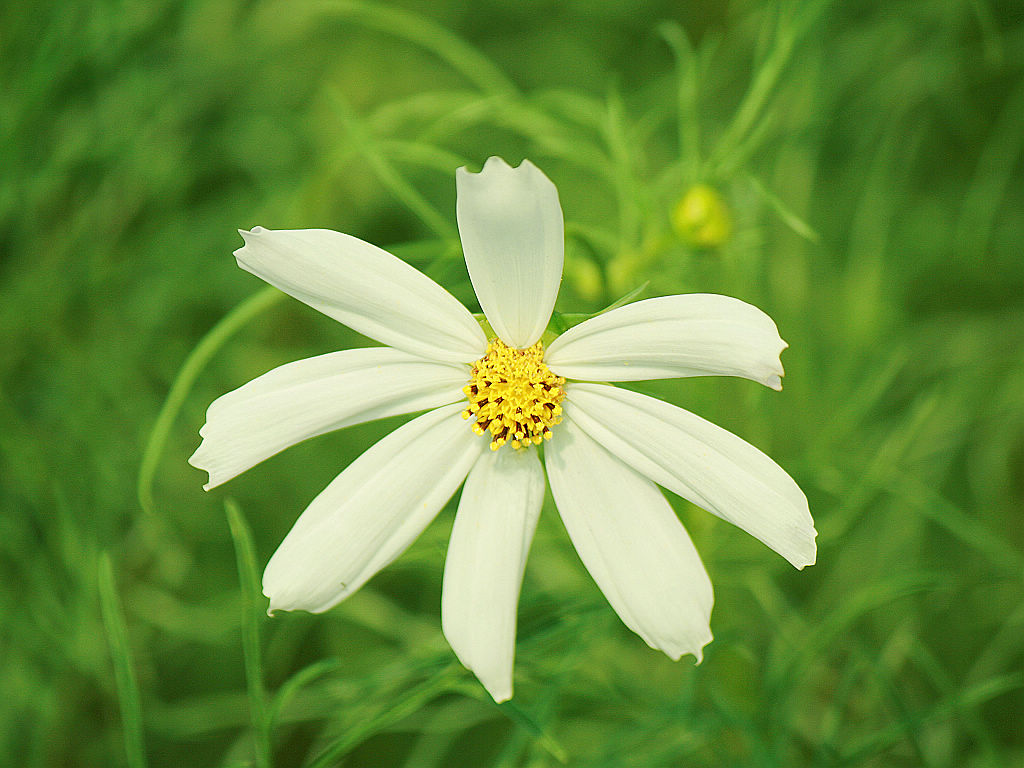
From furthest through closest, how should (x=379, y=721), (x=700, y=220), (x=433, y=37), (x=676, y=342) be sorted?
(x=433, y=37) → (x=700, y=220) → (x=379, y=721) → (x=676, y=342)

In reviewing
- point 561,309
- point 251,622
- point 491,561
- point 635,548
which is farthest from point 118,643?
point 561,309

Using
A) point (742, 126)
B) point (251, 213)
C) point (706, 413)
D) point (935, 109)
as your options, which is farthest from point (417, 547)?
point (935, 109)

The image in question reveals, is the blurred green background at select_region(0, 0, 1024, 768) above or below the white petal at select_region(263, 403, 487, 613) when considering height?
above

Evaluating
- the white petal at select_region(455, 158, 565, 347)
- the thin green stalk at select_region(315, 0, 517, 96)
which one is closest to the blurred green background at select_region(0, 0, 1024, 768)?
the thin green stalk at select_region(315, 0, 517, 96)

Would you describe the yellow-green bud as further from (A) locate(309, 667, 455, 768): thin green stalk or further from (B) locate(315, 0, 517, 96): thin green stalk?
(A) locate(309, 667, 455, 768): thin green stalk

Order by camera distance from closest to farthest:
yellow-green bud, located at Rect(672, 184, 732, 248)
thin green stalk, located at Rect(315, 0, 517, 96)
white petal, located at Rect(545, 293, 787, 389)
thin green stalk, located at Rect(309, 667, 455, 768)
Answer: white petal, located at Rect(545, 293, 787, 389) → thin green stalk, located at Rect(309, 667, 455, 768) → yellow-green bud, located at Rect(672, 184, 732, 248) → thin green stalk, located at Rect(315, 0, 517, 96)

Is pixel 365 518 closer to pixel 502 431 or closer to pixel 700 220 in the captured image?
pixel 502 431

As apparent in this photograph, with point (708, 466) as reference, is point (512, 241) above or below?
above
